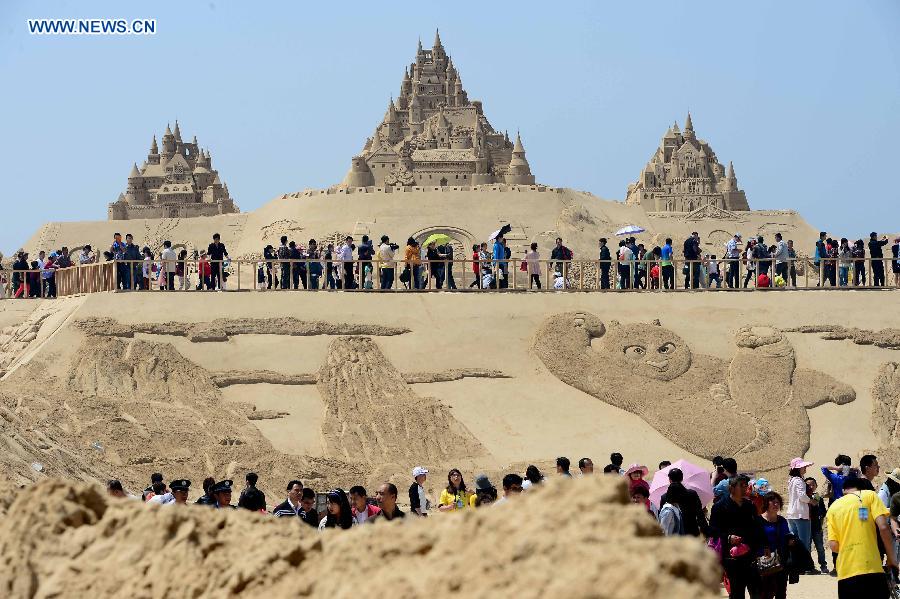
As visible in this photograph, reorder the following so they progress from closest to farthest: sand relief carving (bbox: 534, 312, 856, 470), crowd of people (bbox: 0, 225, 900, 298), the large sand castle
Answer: the large sand castle < sand relief carving (bbox: 534, 312, 856, 470) < crowd of people (bbox: 0, 225, 900, 298)

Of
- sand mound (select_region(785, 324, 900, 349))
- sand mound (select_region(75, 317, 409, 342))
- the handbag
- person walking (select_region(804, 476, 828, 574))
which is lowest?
person walking (select_region(804, 476, 828, 574))

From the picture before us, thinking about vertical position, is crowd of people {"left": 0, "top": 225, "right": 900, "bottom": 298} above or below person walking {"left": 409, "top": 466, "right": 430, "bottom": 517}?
above

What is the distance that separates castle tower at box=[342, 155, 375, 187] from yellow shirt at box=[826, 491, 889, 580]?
82.8 metres

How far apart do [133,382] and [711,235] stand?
1733 inches

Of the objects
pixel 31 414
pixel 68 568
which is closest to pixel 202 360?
pixel 31 414

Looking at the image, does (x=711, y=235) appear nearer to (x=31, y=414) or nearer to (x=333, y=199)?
(x=333, y=199)

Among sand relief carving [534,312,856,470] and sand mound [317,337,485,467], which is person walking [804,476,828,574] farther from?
sand mound [317,337,485,467]

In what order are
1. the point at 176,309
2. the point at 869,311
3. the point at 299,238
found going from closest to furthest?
1. the point at 176,309
2. the point at 869,311
3. the point at 299,238

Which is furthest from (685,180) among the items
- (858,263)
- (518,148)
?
(858,263)

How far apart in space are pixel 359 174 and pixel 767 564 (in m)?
83.5

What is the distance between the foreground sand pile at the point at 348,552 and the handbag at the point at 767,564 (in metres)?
5.31

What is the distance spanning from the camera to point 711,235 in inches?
2507

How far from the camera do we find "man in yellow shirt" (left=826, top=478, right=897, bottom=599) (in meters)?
9.47

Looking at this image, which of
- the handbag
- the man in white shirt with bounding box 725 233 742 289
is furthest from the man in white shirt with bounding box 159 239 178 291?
the handbag
